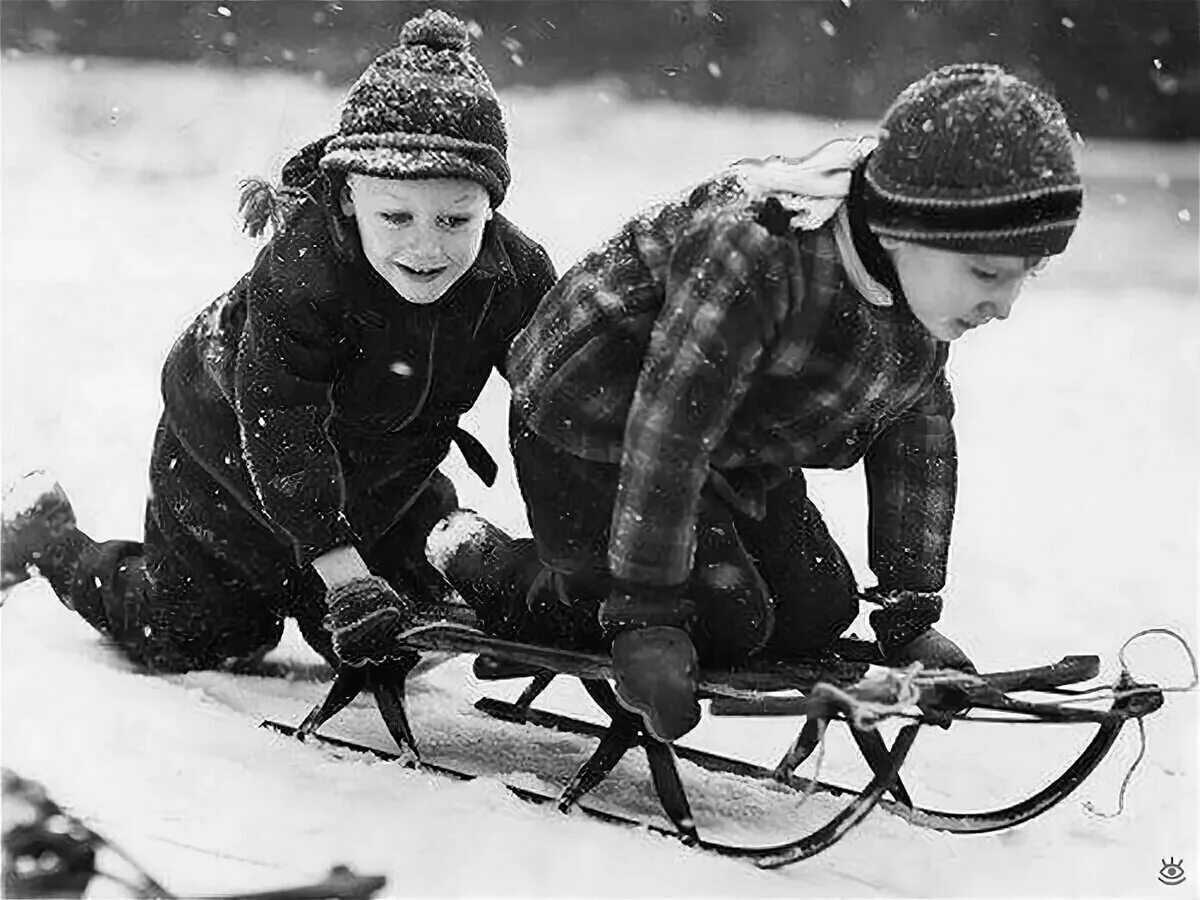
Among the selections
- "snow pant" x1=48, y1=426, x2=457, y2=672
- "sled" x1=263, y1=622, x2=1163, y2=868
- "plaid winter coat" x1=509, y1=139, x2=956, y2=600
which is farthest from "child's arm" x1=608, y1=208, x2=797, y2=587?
"snow pant" x1=48, y1=426, x2=457, y2=672

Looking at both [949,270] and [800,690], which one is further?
[800,690]

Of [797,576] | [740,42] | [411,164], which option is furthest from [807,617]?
[740,42]

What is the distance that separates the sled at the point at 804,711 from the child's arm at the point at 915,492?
8 centimetres

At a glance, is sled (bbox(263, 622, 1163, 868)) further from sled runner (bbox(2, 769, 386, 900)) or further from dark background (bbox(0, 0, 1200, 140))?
dark background (bbox(0, 0, 1200, 140))

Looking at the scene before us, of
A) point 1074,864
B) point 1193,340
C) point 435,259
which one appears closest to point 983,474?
point 1193,340

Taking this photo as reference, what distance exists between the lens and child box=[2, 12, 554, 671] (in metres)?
1.31

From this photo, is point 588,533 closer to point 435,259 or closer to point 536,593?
point 536,593

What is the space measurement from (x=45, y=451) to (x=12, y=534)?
1.70 ft

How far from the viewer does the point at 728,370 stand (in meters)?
1.12

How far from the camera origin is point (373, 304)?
4.50 feet

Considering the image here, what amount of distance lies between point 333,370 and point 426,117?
0.75ft

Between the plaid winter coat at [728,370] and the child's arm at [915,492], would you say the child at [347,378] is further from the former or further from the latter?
the child's arm at [915,492]

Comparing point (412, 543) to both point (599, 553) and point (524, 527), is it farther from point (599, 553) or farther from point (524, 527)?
point (599, 553)

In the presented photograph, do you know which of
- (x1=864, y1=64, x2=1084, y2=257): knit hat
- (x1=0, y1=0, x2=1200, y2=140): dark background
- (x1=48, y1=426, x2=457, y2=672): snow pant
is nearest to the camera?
(x1=864, y1=64, x2=1084, y2=257): knit hat
